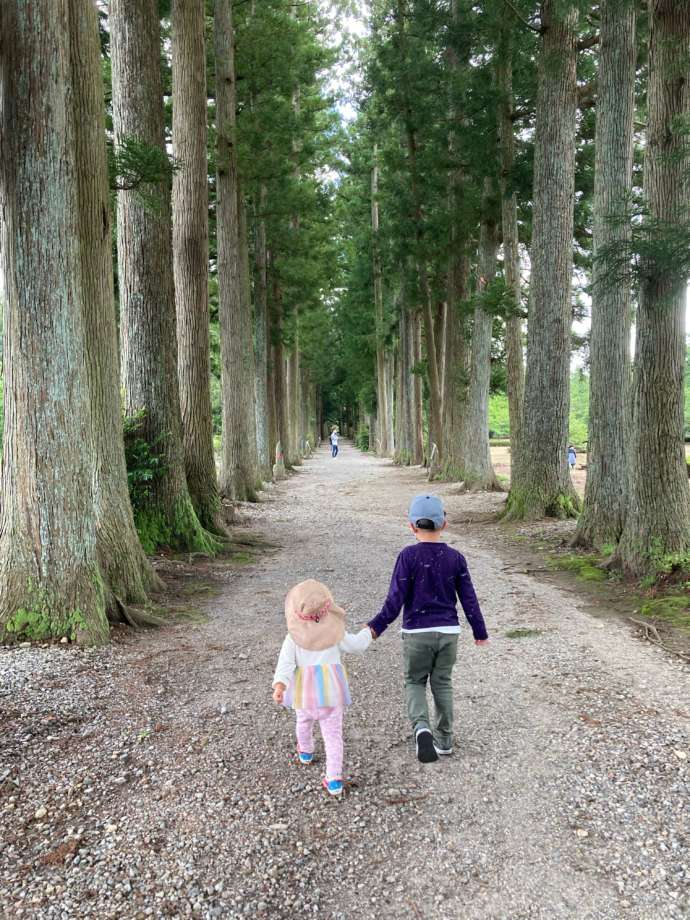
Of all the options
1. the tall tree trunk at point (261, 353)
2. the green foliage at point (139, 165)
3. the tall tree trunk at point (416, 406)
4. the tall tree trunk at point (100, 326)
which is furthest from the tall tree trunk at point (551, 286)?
the tall tree trunk at point (416, 406)

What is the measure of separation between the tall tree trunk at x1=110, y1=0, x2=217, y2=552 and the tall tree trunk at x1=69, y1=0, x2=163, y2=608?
180 centimetres

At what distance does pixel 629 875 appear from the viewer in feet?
8.07

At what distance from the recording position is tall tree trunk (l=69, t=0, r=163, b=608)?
566cm

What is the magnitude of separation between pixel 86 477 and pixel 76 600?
96 centimetres

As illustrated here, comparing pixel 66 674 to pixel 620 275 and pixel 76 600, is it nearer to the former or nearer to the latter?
pixel 76 600

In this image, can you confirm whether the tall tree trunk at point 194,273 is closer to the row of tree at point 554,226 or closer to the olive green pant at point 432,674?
the row of tree at point 554,226

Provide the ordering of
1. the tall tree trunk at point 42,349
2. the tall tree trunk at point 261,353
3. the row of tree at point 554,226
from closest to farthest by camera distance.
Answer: the tall tree trunk at point 42,349
the row of tree at point 554,226
the tall tree trunk at point 261,353

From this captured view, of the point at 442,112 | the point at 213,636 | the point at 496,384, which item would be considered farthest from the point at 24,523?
the point at 496,384

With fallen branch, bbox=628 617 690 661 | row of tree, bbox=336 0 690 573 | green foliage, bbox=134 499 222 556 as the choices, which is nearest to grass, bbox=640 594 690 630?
fallen branch, bbox=628 617 690 661

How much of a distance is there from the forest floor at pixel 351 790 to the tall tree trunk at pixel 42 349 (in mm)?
488

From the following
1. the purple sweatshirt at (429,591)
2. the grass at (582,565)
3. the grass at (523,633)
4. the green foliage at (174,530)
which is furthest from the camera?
the green foliage at (174,530)

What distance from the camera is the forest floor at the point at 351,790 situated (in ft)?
7.80

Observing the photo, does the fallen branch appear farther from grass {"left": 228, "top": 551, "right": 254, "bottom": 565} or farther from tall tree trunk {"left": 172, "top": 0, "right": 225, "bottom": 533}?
tall tree trunk {"left": 172, "top": 0, "right": 225, "bottom": 533}

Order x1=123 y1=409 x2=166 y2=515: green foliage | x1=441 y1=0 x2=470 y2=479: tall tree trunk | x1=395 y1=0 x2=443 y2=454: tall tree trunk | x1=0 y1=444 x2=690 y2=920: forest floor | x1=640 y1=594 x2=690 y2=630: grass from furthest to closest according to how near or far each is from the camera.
Answer: x1=395 y1=0 x2=443 y2=454: tall tree trunk
x1=441 y1=0 x2=470 y2=479: tall tree trunk
x1=123 y1=409 x2=166 y2=515: green foliage
x1=640 y1=594 x2=690 y2=630: grass
x1=0 y1=444 x2=690 y2=920: forest floor
